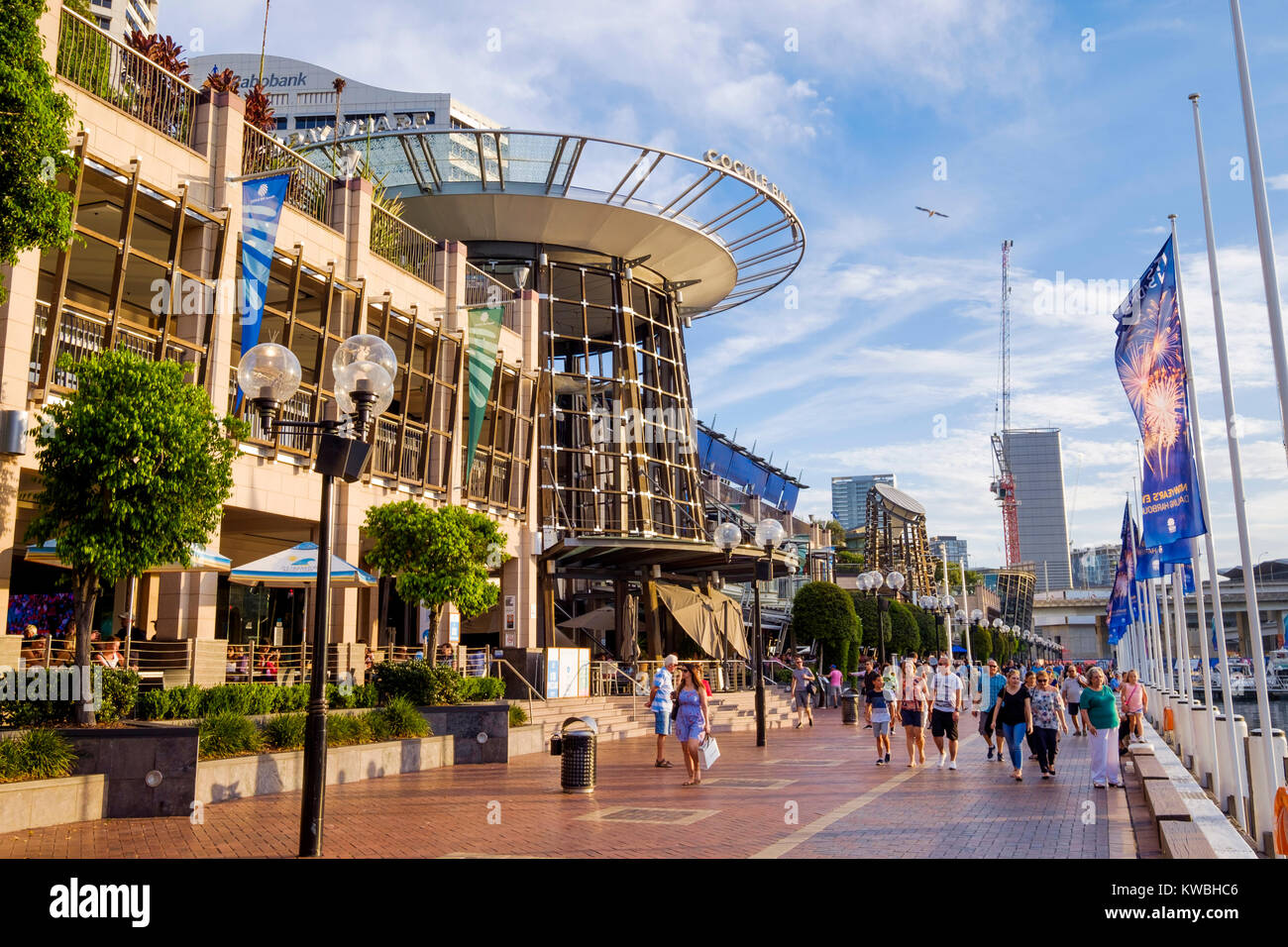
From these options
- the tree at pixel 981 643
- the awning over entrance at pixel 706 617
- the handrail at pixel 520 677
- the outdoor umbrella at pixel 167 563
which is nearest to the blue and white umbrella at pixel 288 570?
the outdoor umbrella at pixel 167 563

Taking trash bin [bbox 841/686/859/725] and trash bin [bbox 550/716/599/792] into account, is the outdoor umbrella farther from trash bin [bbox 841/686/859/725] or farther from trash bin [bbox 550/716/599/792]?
trash bin [bbox 841/686/859/725]

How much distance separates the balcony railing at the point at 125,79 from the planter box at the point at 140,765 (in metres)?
12.5

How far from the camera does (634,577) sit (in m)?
37.2

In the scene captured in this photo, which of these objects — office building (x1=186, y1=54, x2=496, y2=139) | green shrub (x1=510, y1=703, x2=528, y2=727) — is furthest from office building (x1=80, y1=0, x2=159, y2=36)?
green shrub (x1=510, y1=703, x2=528, y2=727)

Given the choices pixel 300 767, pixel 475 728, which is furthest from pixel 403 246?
pixel 300 767

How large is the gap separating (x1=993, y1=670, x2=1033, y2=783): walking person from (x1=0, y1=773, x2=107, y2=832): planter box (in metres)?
12.4

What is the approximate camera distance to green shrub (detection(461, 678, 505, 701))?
2181cm

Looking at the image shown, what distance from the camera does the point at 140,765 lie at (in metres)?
11.9

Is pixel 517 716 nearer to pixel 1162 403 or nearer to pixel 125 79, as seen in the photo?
pixel 1162 403

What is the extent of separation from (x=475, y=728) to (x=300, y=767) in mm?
4670

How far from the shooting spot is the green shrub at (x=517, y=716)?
21188 millimetres

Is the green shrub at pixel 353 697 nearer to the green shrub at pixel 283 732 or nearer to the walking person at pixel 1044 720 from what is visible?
Result: the green shrub at pixel 283 732
